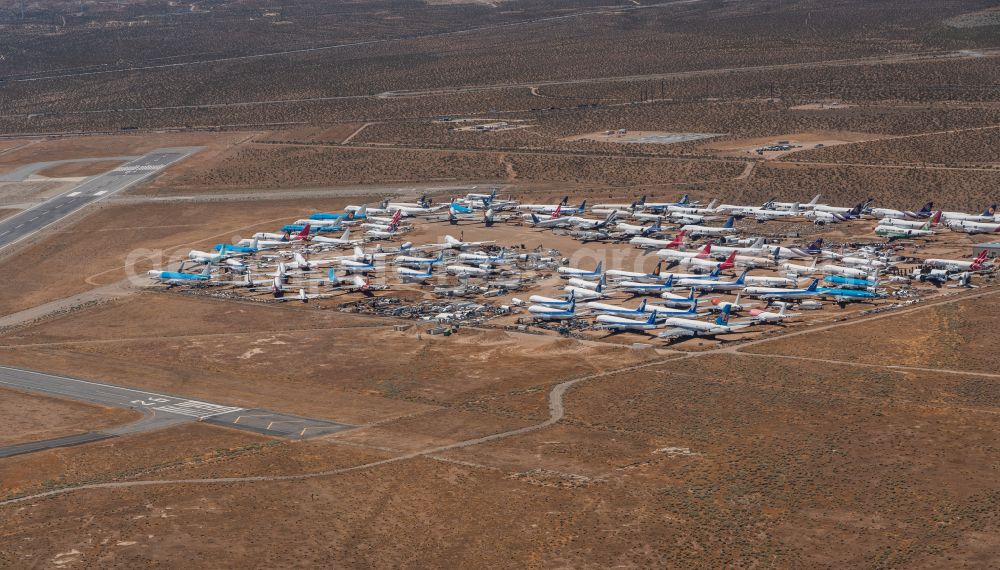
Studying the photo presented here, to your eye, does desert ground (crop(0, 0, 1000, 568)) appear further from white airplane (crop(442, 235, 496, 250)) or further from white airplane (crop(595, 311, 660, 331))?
white airplane (crop(442, 235, 496, 250))

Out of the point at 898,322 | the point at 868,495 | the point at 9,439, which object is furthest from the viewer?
the point at 898,322

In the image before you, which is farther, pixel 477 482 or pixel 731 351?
pixel 731 351

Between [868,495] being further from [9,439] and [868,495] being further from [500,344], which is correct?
[9,439]

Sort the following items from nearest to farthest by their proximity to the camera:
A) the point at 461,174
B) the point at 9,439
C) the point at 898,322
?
the point at 9,439 < the point at 898,322 < the point at 461,174

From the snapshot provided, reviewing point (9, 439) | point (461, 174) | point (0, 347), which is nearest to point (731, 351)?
point (9, 439)

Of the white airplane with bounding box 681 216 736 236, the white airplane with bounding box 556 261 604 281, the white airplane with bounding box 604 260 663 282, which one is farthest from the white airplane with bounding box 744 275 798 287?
the white airplane with bounding box 681 216 736 236

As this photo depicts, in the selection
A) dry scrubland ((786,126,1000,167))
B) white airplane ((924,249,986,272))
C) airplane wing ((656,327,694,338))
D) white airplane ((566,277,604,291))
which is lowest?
airplane wing ((656,327,694,338))

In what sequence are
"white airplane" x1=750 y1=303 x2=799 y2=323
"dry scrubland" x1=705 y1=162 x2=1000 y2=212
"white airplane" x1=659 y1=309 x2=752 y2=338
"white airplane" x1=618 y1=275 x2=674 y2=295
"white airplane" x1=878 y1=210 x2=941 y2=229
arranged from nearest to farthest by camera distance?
"white airplane" x1=659 y1=309 x2=752 y2=338 → "white airplane" x1=750 y1=303 x2=799 y2=323 → "white airplane" x1=618 y1=275 x2=674 y2=295 → "white airplane" x1=878 y1=210 x2=941 y2=229 → "dry scrubland" x1=705 y1=162 x2=1000 y2=212

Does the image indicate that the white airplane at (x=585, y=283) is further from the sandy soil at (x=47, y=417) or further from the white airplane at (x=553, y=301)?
the sandy soil at (x=47, y=417)
